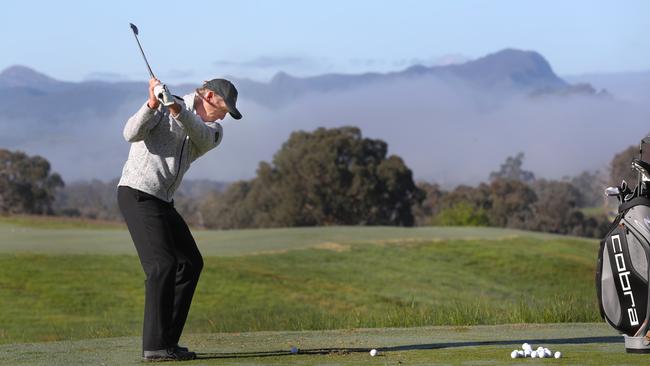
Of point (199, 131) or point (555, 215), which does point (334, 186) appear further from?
point (199, 131)

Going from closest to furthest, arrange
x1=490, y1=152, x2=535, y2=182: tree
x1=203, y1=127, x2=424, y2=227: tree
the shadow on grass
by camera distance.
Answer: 1. the shadow on grass
2. x1=203, y1=127, x2=424, y2=227: tree
3. x1=490, y1=152, x2=535, y2=182: tree

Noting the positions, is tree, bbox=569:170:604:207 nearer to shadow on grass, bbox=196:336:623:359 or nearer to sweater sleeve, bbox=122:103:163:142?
shadow on grass, bbox=196:336:623:359

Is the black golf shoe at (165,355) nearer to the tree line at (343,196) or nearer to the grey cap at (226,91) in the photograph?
the grey cap at (226,91)

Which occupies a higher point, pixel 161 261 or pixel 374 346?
pixel 161 261

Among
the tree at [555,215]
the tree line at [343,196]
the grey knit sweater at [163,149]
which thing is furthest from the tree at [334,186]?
the grey knit sweater at [163,149]

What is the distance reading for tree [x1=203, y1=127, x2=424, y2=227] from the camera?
9162cm

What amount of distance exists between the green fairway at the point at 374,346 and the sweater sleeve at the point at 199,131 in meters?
1.58

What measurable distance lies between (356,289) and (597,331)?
24653 mm

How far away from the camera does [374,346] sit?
35.0 feet

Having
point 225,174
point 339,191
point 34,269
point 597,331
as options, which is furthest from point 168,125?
point 225,174

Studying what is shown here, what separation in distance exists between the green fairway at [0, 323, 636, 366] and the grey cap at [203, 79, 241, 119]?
6.11 ft

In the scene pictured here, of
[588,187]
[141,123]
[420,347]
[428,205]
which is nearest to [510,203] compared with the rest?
[428,205]

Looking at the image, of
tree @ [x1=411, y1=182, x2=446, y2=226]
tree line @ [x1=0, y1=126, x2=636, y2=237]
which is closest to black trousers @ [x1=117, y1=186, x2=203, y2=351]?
tree line @ [x1=0, y1=126, x2=636, y2=237]

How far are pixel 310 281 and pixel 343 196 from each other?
5550 centimetres
